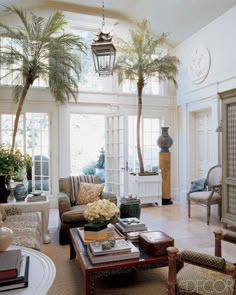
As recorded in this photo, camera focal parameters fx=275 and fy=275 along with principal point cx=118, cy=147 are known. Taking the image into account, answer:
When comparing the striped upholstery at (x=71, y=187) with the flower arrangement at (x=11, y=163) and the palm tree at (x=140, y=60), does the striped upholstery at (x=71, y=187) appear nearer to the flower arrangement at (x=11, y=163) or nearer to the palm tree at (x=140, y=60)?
the flower arrangement at (x=11, y=163)

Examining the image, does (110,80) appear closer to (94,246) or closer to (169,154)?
(169,154)

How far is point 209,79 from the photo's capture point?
5.84 m

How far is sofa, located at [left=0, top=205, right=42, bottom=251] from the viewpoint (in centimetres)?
259

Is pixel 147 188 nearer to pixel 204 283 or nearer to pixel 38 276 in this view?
pixel 204 283

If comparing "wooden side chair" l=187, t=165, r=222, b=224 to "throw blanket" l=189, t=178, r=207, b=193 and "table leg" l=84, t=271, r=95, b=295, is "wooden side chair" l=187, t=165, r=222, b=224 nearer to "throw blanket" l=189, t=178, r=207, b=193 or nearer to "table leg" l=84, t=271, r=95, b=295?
"throw blanket" l=189, t=178, r=207, b=193

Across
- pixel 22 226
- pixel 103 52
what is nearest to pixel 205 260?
pixel 22 226

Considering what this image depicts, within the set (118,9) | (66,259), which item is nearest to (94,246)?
(66,259)

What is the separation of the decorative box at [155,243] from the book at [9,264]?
4.24 feet

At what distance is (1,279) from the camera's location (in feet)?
4.24

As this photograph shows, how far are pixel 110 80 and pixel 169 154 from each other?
7.46 ft

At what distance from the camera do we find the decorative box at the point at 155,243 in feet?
7.96

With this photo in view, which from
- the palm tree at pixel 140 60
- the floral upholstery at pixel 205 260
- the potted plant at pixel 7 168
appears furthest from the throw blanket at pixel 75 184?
the floral upholstery at pixel 205 260

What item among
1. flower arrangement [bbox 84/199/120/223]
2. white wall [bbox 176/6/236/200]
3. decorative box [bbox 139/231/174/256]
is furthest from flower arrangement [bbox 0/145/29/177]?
white wall [bbox 176/6/236/200]

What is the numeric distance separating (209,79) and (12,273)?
554cm
